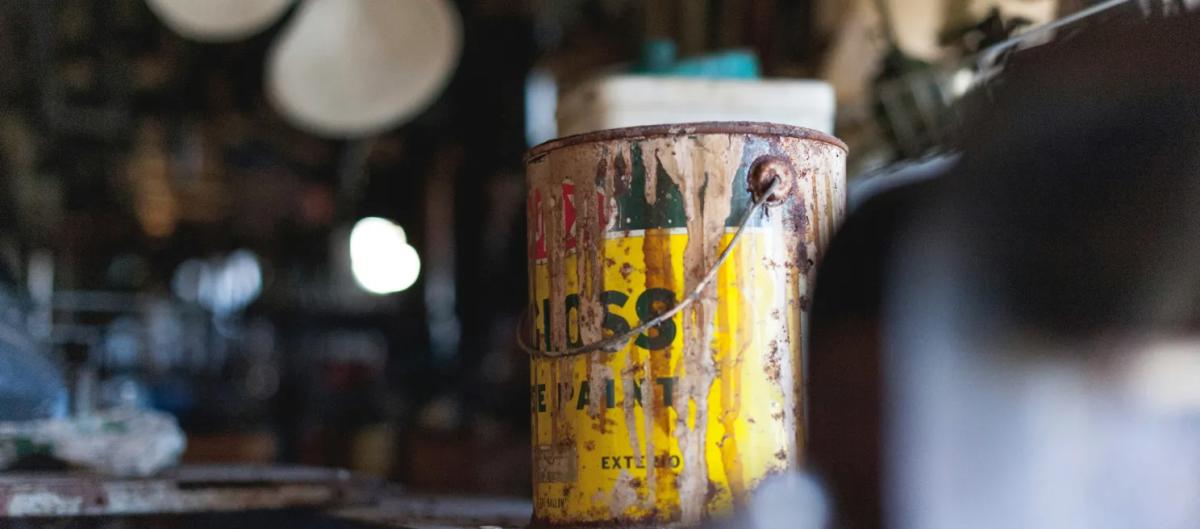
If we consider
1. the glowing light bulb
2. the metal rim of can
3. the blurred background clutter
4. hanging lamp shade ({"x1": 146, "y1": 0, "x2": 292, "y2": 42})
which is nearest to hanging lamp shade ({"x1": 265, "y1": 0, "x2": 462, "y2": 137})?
the blurred background clutter

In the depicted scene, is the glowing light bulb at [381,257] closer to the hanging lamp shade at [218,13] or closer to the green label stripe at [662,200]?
→ the hanging lamp shade at [218,13]

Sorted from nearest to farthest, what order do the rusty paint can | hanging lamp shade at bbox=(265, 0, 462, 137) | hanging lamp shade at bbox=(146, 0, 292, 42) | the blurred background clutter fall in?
the blurred background clutter < the rusty paint can < hanging lamp shade at bbox=(146, 0, 292, 42) < hanging lamp shade at bbox=(265, 0, 462, 137)

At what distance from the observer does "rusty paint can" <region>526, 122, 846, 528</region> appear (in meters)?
1.05

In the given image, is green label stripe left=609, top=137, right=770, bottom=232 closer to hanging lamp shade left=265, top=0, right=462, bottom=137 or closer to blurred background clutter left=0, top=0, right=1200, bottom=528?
blurred background clutter left=0, top=0, right=1200, bottom=528

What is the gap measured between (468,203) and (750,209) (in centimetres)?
746

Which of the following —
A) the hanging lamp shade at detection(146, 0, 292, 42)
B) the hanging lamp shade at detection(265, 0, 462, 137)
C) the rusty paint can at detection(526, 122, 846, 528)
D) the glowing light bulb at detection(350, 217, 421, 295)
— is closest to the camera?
the rusty paint can at detection(526, 122, 846, 528)

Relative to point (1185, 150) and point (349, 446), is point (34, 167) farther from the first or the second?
point (1185, 150)

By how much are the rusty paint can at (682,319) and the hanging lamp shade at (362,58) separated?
221cm

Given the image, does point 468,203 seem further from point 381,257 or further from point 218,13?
point 218,13

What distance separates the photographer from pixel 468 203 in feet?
27.7

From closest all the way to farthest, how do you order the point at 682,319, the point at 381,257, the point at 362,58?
the point at 682,319 → the point at 362,58 → the point at 381,257

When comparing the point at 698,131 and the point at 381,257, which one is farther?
the point at 381,257

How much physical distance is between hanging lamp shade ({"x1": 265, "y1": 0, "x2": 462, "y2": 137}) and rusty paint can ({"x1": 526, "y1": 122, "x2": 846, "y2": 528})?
221 centimetres

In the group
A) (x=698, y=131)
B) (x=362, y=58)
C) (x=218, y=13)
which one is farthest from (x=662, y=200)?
(x=362, y=58)
